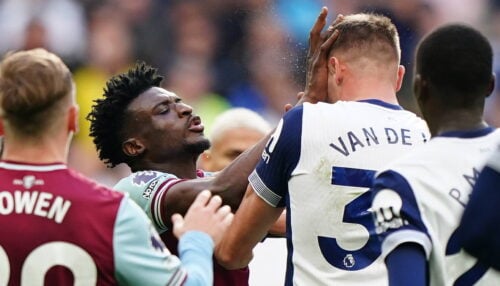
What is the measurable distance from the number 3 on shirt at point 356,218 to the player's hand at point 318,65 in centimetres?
64

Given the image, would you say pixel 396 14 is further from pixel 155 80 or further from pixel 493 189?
pixel 493 189

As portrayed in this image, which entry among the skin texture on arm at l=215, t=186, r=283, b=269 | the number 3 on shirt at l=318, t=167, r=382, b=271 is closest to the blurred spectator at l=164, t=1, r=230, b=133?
the skin texture on arm at l=215, t=186, r=283, b=269

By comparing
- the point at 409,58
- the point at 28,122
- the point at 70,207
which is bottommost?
the point at 409,58

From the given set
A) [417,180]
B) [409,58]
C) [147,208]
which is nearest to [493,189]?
[417,180]

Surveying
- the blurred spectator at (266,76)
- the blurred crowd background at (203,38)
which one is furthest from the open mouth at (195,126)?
the blurred spectator at (266,76)

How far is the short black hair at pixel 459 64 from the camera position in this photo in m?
3.99

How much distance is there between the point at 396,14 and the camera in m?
11.6

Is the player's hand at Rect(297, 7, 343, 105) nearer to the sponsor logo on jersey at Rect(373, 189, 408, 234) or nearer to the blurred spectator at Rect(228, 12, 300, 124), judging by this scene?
the sponsor logo on jersey at Rect(373, 189, 408, 234)

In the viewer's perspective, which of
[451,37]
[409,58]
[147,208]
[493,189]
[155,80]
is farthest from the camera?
[409,58]

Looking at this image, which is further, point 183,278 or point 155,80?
point 155,80

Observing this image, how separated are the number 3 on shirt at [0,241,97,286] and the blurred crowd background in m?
6.84

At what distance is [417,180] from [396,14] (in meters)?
7.82

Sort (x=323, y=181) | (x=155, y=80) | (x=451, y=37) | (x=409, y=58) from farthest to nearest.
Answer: (x=409, y=58)
(x=155, y=80)
(x=323, y=181)
(x=451, y=37)

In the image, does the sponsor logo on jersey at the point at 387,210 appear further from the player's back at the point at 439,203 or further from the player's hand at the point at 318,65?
the player's hand at the point at 318,65
